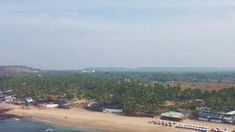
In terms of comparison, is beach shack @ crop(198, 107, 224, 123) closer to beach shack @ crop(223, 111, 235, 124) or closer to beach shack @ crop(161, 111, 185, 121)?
beach shack @ crop(223, 111, 235, 124)

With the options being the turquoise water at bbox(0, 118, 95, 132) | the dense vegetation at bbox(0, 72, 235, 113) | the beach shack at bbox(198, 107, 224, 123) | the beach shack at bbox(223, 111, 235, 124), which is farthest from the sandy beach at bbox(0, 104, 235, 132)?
the dense vegetation at bbox(0, 72, 235, 113)

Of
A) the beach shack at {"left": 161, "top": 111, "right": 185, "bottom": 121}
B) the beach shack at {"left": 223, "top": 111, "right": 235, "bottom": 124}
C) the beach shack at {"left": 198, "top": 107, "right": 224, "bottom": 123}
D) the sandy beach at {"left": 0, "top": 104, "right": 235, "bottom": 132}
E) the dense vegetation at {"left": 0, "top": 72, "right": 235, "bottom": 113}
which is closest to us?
the sandy beach at {"left": 0, "top": 104, "right": 235, "bottom": 132}

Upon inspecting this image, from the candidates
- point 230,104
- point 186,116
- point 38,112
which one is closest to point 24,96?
point 38,112

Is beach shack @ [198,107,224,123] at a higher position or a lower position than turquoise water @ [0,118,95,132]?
higher

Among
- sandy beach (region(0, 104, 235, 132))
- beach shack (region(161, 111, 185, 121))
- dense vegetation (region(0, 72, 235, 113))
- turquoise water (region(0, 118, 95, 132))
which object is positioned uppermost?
dense vegetation (region(0, 72, 235, 113))

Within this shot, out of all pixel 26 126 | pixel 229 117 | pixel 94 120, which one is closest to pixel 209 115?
pixel 229 117

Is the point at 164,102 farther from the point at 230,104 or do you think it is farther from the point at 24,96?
the point at 24,96

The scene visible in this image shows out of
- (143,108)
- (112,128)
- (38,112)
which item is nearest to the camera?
(112,128)
